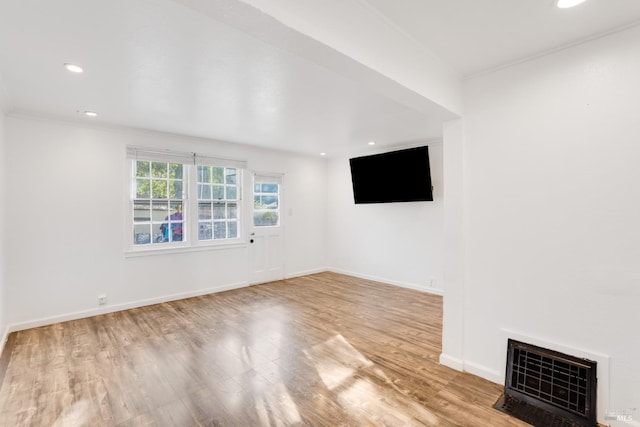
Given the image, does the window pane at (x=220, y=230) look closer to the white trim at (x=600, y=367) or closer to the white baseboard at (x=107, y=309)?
the white baseboard at (x=107, y=309)

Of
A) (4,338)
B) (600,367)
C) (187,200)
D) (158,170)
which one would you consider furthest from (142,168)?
(600,367)

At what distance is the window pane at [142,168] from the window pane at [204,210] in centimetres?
91

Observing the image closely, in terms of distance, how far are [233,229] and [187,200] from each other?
976 mm

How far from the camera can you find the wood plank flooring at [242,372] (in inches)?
82.0

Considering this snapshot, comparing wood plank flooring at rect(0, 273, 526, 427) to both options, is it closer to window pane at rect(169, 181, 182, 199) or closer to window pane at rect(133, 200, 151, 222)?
window pane at rect(133, 200, 151, 222)

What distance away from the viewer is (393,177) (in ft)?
17.4

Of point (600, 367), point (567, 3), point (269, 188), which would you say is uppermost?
point (567, 3)

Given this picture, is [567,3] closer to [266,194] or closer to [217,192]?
[217,192]

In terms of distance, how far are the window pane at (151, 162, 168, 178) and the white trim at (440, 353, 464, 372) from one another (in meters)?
4.46

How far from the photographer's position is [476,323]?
8.37ft

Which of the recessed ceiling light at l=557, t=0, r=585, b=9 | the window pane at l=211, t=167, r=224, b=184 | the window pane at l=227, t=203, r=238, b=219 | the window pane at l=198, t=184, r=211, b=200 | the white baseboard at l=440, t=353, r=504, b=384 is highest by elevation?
the recessed ceiling light at l=557, t=0, r=585, b=9

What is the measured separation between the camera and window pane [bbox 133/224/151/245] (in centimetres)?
442

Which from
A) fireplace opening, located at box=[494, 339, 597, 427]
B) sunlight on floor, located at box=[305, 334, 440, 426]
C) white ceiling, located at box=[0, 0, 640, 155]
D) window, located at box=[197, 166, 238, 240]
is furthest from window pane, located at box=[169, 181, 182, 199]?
fireplace opening, located at box=[494, 339, 597, 427]

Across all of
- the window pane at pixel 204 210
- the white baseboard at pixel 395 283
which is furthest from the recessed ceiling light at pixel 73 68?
the white baseboard at pixel 395 283
